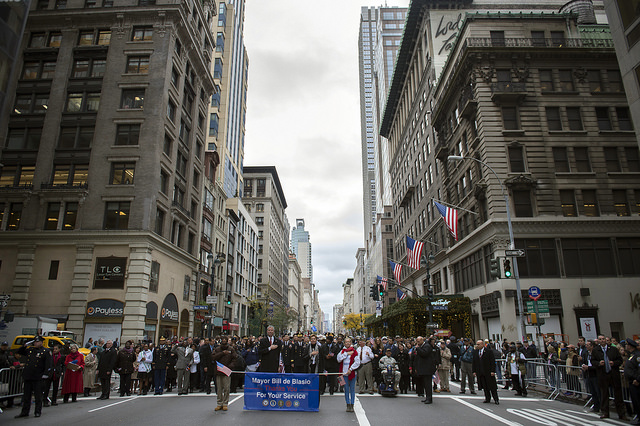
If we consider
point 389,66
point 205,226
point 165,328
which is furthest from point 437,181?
point 389,66

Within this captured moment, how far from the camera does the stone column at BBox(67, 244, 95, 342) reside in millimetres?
30312

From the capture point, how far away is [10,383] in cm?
1387

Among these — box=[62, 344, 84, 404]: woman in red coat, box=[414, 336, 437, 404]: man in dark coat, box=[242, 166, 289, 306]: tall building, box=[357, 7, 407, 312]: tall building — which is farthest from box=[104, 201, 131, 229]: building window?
box=[242, 166, 289, 306]: tall building

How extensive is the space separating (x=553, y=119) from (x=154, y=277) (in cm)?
3432

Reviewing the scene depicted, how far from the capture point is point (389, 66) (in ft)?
438

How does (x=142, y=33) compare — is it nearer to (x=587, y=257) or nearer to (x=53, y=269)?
(x=53, y=269)

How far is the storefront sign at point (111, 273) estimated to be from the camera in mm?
31194

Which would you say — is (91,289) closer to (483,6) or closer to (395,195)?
(483,6)

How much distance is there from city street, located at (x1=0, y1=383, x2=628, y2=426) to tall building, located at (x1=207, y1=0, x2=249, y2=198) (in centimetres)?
5452

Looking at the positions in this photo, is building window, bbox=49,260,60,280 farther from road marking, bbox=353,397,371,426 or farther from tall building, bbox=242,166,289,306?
tall building, bbox=242,166,289,306

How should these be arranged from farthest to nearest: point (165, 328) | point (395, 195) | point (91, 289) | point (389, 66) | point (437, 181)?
1. point (389, 66)
2. point (395, 195)
3. point (437, 181)
4. point (165, 328)
5. point (91, 289)

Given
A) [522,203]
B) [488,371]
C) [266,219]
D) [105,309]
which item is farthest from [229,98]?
[488,371]

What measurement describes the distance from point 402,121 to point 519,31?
109 feet

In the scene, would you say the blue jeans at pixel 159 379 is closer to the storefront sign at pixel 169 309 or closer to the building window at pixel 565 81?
the storefront sign at pixel 169 309
